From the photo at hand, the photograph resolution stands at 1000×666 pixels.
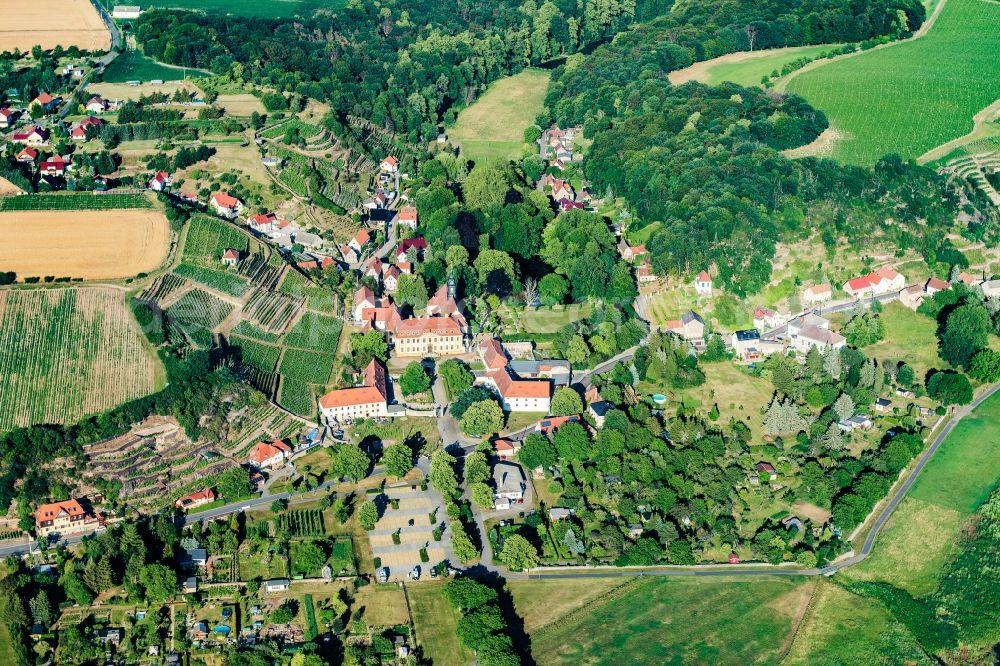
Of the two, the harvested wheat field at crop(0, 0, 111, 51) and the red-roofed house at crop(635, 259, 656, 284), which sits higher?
the harvested wheat field at crop(0, 0, 111, 51)

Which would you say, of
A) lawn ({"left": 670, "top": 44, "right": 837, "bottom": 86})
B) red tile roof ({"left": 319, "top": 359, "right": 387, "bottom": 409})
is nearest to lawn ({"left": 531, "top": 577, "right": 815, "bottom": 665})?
red tile roof ({"left": 319, "top": 359, "right": 387, "bottom": 409})

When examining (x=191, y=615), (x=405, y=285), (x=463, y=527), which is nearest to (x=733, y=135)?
(x=405, y=285)

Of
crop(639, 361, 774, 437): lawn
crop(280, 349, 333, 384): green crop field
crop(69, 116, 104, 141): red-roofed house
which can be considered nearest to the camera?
crop(639, 361, 774, 437): lawn

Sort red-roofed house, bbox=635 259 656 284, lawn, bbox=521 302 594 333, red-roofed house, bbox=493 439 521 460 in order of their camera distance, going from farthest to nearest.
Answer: red-roofed house, bbox=635 259 656 284 → lawn, bbox=521 302 594 333 → red-roofed house, bbox=493 439 521 460

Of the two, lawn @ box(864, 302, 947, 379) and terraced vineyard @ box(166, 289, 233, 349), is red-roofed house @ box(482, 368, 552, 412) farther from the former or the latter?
lawn @ box(864, 302, 947, 379)

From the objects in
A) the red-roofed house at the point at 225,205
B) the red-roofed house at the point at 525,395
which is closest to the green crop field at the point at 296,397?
the red-roofed house at the point at 525,395

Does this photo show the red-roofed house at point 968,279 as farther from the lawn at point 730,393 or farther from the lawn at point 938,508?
the lawn at point 730,393

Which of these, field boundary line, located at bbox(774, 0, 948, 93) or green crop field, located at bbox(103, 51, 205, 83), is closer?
green crop field, located at bbox(103, 51, 205, 83)

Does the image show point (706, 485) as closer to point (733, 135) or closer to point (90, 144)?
point (733, 135)
